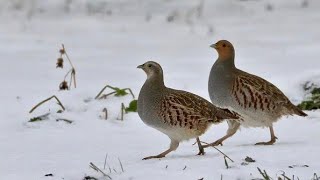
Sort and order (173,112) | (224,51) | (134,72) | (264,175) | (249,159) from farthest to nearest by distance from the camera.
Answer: (134,72) < (224,51) < (173,112) < (249,159) < (264,175)

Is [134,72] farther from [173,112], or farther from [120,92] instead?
[173,112]

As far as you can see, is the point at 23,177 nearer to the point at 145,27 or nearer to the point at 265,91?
the point at 265,91

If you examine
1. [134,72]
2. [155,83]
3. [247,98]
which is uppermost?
[134,72]

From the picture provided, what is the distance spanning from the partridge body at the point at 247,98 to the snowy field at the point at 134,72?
0.20 m

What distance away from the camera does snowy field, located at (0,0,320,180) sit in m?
4.86

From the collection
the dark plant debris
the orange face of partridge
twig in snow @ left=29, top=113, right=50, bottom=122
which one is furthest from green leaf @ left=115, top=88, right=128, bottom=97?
the dark plant debris

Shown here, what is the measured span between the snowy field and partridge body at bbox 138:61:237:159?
175 millimetres

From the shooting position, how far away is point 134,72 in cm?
884

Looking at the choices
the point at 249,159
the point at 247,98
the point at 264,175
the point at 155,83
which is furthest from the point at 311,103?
the point at 264,175

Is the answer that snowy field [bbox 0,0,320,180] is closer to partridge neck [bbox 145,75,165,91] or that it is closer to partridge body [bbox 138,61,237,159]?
partridge body [bbox 138,61,237,159]

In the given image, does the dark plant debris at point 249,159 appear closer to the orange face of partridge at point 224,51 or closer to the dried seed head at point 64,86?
the orange face of partridge at point 224,51

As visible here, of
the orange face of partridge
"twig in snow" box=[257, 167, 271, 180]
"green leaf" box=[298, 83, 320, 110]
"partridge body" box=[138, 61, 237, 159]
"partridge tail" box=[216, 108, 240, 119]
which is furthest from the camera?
"green leaf" box=[298, 83, 320, 110]

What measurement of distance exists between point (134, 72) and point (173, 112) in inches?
147

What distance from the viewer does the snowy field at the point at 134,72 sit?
16.0ft
